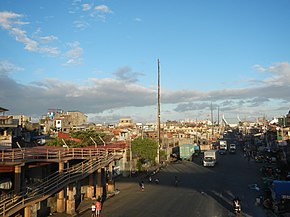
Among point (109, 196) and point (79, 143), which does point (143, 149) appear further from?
point (109, 196)

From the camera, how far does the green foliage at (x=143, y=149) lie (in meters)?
58.2

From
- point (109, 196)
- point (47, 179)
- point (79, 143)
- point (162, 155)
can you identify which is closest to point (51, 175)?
point (47, 179)

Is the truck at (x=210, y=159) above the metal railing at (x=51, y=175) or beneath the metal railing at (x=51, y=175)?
beneath

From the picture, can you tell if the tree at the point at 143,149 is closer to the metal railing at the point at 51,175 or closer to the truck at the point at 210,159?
the truck at the point at 210,159

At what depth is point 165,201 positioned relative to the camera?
31484mm

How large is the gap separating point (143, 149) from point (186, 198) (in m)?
25.8

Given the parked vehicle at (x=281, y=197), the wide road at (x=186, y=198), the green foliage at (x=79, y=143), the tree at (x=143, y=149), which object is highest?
the green foliage at (x=79, y=143)

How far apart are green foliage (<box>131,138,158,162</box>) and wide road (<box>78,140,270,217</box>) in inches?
362

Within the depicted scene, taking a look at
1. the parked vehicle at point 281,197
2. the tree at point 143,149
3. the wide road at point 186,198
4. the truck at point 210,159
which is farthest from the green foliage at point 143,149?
the parked vehicle at point 281,197

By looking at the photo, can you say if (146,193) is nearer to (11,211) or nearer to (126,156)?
(126,156)

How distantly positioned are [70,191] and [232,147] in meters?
74.4

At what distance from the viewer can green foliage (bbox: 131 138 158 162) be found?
58.2 meters

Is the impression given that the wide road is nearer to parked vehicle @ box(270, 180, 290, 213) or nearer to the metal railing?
parked vehicle @ box(270, 180, 290, 213)

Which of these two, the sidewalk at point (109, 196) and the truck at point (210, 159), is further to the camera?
the truck at point (210, 159)
